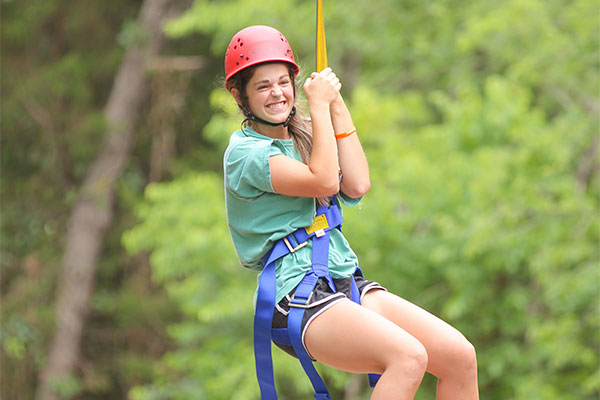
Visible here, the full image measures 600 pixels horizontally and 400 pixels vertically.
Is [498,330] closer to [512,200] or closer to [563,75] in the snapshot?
[512,200]

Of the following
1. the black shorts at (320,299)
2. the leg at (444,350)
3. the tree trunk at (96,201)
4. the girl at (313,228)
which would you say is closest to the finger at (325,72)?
the girl at (313,228)

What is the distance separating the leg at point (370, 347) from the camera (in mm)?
2154

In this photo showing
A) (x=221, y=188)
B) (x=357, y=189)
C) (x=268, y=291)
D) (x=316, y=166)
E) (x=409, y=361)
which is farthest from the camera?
(x=221, y=188)

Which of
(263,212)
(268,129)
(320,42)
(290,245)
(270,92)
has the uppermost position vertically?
(320,42)

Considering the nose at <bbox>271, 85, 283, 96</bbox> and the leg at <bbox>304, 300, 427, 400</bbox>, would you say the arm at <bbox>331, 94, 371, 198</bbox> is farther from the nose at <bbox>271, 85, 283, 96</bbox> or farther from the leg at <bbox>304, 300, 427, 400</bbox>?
the leg at <bbox>304, 300, 427, 400</bbox>

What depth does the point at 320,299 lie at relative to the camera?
90.7 inches

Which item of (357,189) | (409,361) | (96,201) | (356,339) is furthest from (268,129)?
(96,201)

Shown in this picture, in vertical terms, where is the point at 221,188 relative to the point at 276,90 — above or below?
below

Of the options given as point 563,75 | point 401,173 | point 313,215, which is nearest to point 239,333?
point 401,173

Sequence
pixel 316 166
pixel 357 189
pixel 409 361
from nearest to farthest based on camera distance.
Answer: pixel 409 361 < pixel 316 166 < pixel 357 189

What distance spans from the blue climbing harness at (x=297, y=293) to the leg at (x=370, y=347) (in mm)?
52

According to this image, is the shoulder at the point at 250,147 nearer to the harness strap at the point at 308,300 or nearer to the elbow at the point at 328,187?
the elbow at the point at 328,187

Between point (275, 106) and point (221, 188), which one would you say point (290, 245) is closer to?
point (275, 106)

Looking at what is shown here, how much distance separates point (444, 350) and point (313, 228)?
496 mm
